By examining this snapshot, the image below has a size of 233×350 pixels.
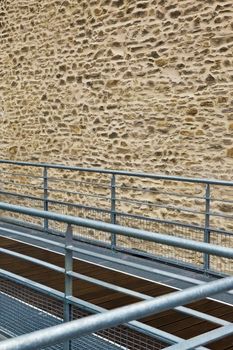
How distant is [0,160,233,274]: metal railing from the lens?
590cm

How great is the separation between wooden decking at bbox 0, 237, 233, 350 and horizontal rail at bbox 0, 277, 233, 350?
1.69 metres

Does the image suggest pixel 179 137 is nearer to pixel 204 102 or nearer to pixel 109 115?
pixel 204 102

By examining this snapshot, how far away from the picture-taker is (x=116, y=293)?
164 inches

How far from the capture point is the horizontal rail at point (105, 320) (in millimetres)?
1241

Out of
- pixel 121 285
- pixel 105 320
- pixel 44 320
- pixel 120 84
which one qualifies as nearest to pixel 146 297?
pixel 44 320

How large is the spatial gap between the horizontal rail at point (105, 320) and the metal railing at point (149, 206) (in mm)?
3325

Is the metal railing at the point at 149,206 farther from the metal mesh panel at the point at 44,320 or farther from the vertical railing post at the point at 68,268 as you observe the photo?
the vertical railing post at the point at 68,268

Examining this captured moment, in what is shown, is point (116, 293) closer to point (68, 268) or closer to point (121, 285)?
point (121, 285)

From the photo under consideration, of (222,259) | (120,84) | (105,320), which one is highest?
(120,84)

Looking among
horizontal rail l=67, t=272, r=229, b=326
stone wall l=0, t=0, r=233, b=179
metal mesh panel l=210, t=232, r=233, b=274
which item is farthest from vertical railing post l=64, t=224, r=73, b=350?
stone wall l=0, t=0, r=233, b=179

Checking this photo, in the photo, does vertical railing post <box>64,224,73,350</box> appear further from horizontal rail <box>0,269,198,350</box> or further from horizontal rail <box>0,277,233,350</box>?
horizontal rail <box>0,277,233,350</box>

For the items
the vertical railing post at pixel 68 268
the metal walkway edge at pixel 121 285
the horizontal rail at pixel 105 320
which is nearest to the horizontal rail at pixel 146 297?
the vertical railing post at pixel 68 268

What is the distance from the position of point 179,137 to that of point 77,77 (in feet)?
7.78

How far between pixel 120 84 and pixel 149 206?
188 cm
